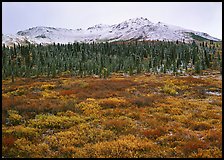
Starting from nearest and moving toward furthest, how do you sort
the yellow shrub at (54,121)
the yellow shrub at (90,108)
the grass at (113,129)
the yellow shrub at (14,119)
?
the grass at (113,129) → the yellow shrub at (54,121) → the yellow shrub at (14,119) → the yellow shrub at (90,108)

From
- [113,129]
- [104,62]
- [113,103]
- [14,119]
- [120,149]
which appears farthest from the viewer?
[104,62]

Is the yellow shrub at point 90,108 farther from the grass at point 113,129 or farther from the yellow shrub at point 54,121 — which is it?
the yellow shrub at point 54,121

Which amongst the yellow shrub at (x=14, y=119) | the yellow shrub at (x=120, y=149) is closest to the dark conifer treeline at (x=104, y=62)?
the yellow shrub at (x=14, y=119)

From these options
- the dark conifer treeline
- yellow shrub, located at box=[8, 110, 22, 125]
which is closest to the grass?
yellow shrub, located at box=[8, 110, 22, 125]

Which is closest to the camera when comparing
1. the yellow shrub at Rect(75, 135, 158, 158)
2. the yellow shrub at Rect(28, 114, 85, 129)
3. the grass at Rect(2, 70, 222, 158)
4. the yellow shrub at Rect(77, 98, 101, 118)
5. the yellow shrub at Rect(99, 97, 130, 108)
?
the yellow shrub at Rect(75, 135, 158, 158)

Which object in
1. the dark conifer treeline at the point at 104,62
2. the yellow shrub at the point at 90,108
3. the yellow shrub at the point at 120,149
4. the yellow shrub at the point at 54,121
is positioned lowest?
the yellow shrub at the point at 120,149

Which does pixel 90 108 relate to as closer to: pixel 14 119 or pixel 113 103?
pixel 113 103

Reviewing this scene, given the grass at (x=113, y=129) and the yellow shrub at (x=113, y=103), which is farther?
the yellow shrub at (x=113, y=103)

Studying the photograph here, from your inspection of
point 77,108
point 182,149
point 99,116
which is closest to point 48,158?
point 182,149

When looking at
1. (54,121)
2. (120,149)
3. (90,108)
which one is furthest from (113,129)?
(90,108)

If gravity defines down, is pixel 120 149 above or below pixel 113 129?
below

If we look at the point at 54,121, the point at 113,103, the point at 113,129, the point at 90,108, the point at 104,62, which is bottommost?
the point at 113,129

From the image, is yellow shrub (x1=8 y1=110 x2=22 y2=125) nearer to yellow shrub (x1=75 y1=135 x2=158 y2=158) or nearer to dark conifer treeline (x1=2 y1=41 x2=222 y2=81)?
yellow shrub (x1=75 y1=135 x2=158 y2=158)

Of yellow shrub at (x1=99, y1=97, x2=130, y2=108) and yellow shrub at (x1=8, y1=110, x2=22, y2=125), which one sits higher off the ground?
yellow shrub at (x1=99, y1=97, x2=130, y2=108)
